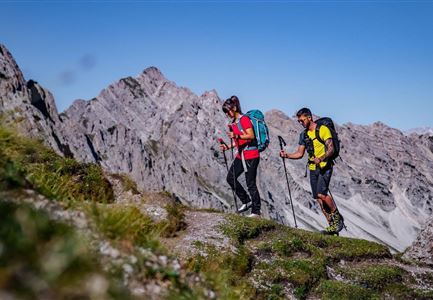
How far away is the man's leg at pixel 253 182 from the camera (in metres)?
19.3

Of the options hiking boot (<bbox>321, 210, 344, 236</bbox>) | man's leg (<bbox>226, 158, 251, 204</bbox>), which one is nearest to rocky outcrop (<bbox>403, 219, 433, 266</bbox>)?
hiking boot (<bbox>321, 210, 344, 236</bbox>)

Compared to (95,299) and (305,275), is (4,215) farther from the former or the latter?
(305,275)

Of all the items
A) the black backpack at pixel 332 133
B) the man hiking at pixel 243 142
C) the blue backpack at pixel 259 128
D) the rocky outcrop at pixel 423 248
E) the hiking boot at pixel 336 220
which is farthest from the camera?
the rocky outcrop at pixel 423 248

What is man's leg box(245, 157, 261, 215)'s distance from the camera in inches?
762

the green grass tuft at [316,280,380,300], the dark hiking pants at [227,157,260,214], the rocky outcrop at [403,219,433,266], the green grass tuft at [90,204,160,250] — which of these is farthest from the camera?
the rocky outcrop at [403,219,433,266]

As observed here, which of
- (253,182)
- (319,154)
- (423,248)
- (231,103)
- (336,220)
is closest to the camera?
(319,154)

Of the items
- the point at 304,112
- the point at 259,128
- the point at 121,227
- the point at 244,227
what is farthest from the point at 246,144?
the point at 121,227

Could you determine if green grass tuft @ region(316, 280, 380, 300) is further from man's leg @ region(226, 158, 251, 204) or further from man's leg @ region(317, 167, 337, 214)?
man's leg @ region(226, 158, 251, 204)

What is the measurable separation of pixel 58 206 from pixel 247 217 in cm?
Result: 1307

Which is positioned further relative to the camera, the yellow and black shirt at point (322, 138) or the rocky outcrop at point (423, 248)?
the rocky outcrop at point (423, 248)

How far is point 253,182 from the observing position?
65.6ft

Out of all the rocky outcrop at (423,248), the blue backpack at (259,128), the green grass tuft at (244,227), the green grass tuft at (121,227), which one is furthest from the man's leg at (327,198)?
the green grass tuft at (121,227)

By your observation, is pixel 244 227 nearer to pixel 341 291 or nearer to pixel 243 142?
pixel 243 142

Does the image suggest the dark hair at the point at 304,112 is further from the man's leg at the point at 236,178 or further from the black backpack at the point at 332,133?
the man's leg at the point at 236,178
